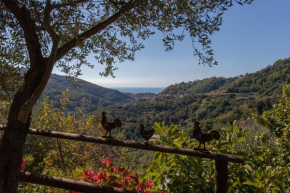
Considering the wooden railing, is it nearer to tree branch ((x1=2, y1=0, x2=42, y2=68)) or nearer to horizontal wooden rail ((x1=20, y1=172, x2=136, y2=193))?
horizontal wooden rail ((x1=20, y1=172, x2=136, y2=193))

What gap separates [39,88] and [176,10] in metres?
1.78

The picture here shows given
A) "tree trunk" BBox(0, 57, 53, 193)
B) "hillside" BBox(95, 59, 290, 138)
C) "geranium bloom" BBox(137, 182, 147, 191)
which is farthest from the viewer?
"hillside" BBox(95, 59, 290, 138)

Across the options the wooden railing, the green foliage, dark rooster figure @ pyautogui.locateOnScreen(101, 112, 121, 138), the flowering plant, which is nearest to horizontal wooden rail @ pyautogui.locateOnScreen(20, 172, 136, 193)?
the wooden railing

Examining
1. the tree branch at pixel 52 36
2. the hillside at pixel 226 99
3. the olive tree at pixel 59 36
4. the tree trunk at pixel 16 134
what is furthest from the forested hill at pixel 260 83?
the tree trunk at pixel 16 134

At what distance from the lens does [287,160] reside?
12.2 feet

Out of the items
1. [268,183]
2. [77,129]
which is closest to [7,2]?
[268,183]

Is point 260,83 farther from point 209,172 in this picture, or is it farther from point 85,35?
point 85,35

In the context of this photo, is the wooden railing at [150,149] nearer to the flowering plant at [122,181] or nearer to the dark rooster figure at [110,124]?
the dark rooster figure at [110,124]

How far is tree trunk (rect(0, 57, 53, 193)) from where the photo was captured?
6.26 feet

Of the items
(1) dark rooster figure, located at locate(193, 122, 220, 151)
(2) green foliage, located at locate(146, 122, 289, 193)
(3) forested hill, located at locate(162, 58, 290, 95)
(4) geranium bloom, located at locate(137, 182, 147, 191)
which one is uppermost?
(3) forested hill, located at locate(162, 58, 290, 95)

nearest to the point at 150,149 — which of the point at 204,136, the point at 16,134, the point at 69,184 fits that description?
the point at 204,136

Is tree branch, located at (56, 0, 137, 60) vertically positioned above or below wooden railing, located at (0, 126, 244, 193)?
above

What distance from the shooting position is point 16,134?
1.95m

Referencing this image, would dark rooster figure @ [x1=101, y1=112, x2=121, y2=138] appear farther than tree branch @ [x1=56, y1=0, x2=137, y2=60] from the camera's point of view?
Yes
